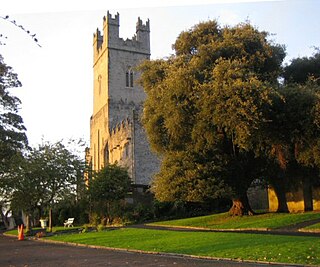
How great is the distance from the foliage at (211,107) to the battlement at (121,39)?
124 ft

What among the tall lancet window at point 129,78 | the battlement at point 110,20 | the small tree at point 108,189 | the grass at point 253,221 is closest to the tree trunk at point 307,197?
the grass at point 253,221

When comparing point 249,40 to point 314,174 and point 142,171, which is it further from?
point 142,171

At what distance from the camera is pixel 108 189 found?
34.6 metres

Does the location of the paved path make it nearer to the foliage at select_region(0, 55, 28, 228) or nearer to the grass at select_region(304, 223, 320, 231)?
the grass at select_region(304, 223, 320, 231)

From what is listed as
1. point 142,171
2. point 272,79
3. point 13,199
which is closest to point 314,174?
point 272,79

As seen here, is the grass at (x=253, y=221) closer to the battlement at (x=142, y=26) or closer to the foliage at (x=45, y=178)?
the foliage at (x=45, y=178)

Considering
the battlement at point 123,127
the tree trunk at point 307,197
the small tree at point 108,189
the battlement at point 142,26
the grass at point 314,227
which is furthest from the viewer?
the battlement at point 142,26

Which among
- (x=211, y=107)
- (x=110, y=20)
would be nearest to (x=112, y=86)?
(x=110, y=20)

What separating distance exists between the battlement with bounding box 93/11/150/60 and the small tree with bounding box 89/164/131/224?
31295 millimetres

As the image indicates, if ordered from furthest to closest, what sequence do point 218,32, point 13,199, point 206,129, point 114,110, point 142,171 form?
point 114,110, point 142,171, point 13,199, point 218,32, point 206,129

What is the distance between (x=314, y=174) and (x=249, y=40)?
28.2ft

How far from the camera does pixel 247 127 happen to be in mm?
20328

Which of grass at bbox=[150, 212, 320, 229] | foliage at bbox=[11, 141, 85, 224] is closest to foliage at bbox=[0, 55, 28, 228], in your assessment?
foliage at bbox=[11, 141, 85, 224]

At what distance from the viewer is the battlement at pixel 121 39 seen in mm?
62688
